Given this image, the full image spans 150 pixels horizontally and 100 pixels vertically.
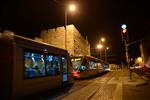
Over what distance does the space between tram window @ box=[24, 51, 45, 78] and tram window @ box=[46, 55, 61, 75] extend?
0.77 m

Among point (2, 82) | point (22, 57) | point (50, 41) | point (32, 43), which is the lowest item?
point (2, 82)

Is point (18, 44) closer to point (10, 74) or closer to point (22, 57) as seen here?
point (22, 57)

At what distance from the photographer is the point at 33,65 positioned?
1280 centimetres

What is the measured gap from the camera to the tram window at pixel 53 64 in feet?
48.6

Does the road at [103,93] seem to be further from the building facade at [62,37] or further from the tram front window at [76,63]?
the building facade at [62,37]

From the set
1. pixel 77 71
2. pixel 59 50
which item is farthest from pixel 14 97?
pixel 77 71

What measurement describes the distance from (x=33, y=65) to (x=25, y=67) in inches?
34.7

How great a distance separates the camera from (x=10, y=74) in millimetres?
10812

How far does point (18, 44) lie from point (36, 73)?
2337 millimetres

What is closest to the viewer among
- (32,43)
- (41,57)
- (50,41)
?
(32,43)

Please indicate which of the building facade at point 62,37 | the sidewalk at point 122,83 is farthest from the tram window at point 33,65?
the building facade at point 62,37

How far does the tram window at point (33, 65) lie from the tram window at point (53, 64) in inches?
30.4

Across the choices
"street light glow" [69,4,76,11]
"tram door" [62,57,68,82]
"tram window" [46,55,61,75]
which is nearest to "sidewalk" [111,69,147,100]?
"tram door" [62,57,68,82]

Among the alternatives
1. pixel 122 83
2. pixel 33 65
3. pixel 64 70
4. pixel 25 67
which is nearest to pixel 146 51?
pixel 122 83
